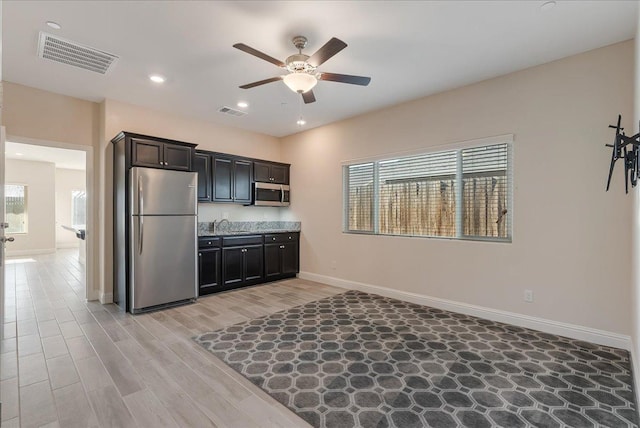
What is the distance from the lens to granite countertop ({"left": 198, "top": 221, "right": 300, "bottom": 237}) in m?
5.49

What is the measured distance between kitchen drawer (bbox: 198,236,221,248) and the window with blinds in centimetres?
216

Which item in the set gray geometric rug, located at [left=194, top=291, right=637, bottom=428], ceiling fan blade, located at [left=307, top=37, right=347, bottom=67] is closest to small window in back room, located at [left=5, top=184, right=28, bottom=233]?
gray geometric rug, located at [left=194, top=291, right=637, bottom=428]

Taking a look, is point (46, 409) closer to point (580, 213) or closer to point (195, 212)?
point (195, 212)

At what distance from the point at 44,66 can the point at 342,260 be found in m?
4.67

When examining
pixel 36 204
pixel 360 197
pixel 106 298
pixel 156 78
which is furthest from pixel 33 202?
pixel 360 197

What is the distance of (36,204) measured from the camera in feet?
31.2

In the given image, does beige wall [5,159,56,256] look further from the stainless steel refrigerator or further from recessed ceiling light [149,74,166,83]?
recessed ceiling light [149,74,166,83]

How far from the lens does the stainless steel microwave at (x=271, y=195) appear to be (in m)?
5.92

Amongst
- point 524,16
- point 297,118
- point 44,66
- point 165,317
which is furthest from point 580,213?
point 44,66

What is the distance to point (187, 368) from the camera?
2676 mm

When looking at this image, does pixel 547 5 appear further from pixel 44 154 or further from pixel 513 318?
pixel 44 154

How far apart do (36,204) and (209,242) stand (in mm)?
8259

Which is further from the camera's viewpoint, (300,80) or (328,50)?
(300,80)

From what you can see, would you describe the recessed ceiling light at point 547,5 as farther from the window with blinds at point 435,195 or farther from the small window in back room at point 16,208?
the small window in back room at point 16,208
